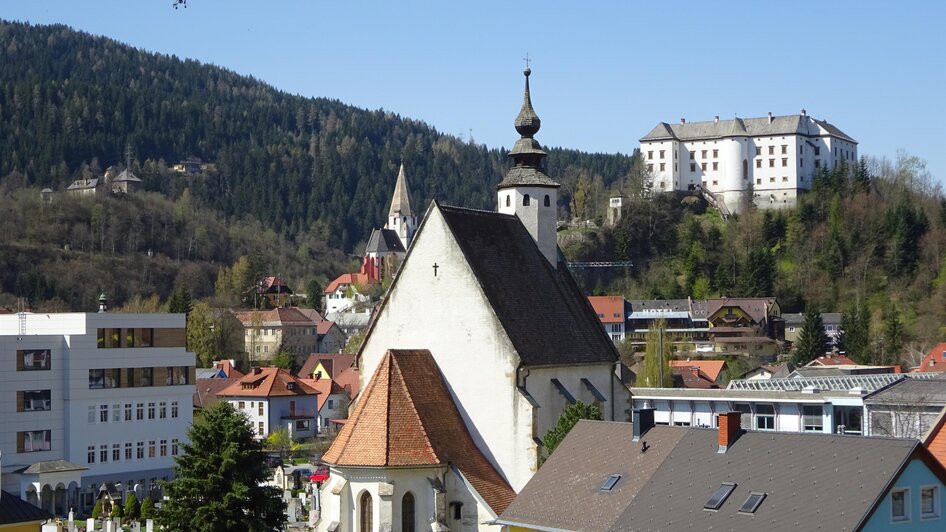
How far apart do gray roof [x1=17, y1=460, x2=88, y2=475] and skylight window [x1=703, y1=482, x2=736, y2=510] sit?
3254 cm

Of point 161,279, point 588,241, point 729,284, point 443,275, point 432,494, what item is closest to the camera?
point 432,494

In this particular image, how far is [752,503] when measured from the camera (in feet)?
79.0

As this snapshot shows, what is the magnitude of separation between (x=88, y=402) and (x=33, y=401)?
8.29 ft

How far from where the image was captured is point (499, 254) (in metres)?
36.4

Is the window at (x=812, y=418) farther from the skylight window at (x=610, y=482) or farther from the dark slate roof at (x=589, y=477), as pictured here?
the skylight window at (x=610, y=482)

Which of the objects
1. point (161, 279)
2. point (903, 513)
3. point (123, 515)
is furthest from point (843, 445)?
point (161, 279)

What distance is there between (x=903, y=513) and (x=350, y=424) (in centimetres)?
1492

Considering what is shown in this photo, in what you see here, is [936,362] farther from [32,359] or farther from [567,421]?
[32,359]

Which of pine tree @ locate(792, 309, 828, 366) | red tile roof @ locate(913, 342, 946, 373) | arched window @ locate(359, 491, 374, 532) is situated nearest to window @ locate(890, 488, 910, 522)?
arched window @ locate(359, 491, 374, 532)

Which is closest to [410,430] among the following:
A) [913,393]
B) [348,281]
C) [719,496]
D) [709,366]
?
[719,496]

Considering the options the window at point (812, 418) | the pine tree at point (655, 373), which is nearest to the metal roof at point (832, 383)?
the window at point (812, 418)

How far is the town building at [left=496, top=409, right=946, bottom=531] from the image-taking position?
22938 mm

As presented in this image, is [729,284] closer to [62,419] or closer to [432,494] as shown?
[62,419]

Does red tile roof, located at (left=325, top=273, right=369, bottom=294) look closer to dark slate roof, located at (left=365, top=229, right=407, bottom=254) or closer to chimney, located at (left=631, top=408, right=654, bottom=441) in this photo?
dark slate roof, located at (left=365, top=229, right=407, bottom=254)
